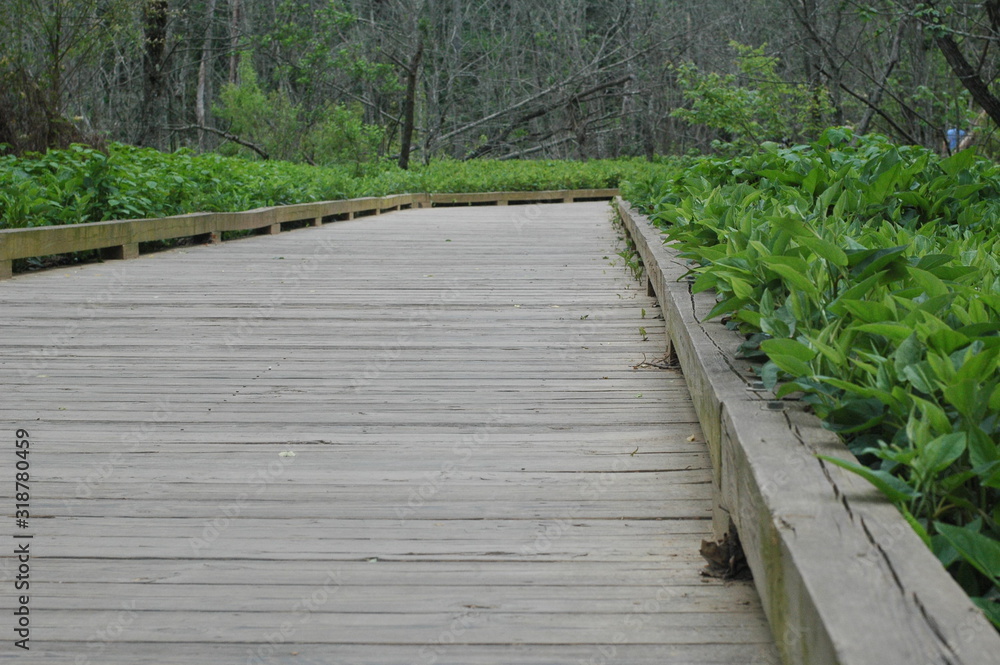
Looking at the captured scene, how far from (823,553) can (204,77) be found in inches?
1257

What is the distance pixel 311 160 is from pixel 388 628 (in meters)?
23.3

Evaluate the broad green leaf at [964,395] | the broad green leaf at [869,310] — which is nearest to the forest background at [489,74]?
the broad green leaf at [869,310]

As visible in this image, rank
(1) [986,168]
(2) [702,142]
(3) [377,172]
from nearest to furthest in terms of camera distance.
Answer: (1) [986,168], (3) [377,172], (2) [702,142]

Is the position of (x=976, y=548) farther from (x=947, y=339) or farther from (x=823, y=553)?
(x=947, y=339)

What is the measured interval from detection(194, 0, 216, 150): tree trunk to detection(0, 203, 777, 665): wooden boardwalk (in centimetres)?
2395

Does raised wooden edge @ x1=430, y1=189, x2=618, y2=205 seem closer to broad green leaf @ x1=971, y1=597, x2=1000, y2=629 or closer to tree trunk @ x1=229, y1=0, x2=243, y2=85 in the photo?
tree trunk @ x1=229, y1=0, x2=243, y2=85

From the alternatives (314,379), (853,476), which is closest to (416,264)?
(314,379)

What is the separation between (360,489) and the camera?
2.90 m

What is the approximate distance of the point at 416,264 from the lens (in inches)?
338

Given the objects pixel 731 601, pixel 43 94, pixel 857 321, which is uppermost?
pixel 43 94

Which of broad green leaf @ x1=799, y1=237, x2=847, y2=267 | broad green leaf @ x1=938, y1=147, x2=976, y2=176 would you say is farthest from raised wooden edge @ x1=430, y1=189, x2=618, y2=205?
broad green leaf @ x1=799, y1=237, x2=847, y2=267

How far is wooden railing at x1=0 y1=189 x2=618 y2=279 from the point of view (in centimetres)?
714

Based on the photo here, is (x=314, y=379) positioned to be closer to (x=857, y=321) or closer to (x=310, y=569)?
(x=310, y=569)

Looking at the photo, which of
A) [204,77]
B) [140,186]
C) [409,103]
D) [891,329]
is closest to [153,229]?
[140,186]
